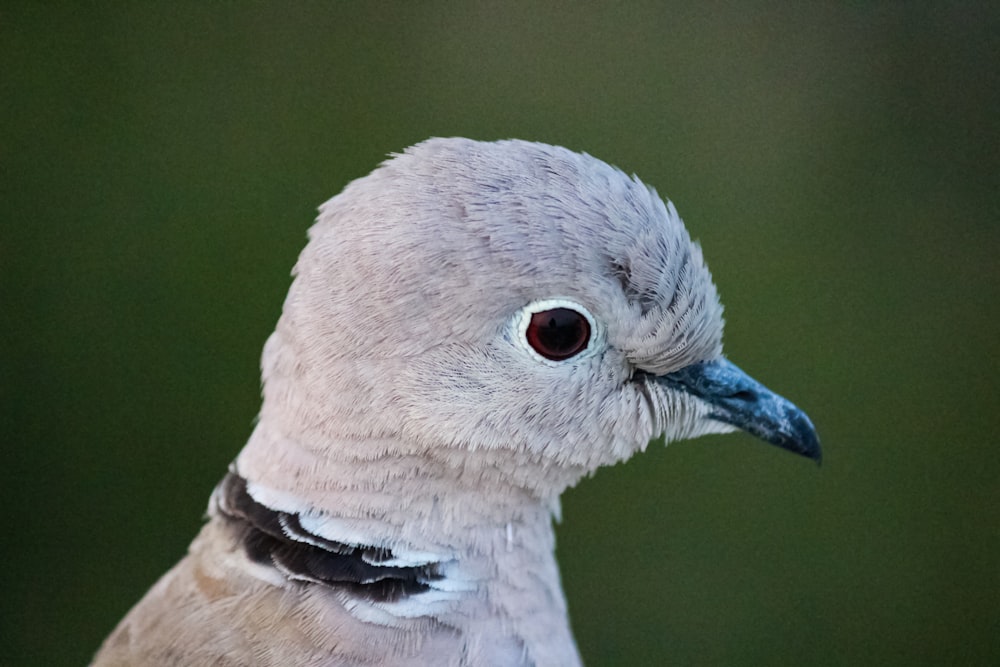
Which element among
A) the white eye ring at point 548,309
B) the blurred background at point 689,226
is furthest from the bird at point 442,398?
the blurred background at point 689,226

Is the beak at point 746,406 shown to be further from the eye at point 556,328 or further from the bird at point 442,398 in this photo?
the eye at point 556,328

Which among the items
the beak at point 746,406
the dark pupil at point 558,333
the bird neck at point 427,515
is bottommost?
the bird neck at point 427,515

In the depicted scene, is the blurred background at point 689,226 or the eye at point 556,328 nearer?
the eye at point 556,328

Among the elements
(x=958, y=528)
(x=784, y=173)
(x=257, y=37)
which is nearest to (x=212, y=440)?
(x=257, y=37)

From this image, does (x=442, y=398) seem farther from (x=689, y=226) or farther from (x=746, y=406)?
(x=689, y=226)

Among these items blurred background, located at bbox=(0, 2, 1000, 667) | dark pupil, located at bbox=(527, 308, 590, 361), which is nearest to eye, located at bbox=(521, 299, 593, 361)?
dark pupil, located at bbox=(527, 308, 590, 361)
